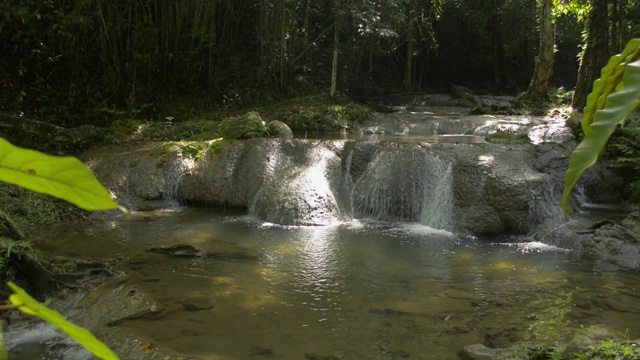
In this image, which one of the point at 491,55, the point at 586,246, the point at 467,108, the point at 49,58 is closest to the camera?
the point at 586,246

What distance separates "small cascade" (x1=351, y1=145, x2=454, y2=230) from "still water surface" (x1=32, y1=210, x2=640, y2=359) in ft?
2.51

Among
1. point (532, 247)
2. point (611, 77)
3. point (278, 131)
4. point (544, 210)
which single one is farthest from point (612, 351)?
point (278, 131)

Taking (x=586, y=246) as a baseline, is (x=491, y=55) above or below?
above

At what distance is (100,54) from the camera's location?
11406 mm

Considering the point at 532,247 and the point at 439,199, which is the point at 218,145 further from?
the point at 532,247

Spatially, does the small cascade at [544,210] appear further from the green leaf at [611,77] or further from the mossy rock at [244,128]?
the green leaf at [611,77]

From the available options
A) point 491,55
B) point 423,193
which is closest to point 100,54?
point 423,193

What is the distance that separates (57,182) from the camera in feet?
1.35

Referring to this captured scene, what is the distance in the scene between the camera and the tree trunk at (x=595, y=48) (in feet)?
35.1

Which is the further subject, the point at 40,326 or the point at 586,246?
the point at 586,246

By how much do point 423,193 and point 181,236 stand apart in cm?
374

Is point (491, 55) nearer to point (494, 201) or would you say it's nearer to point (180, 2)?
point (180, 2)

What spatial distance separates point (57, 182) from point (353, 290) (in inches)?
181

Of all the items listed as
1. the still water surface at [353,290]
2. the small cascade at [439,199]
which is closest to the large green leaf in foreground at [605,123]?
the still water surface at [353,290]
